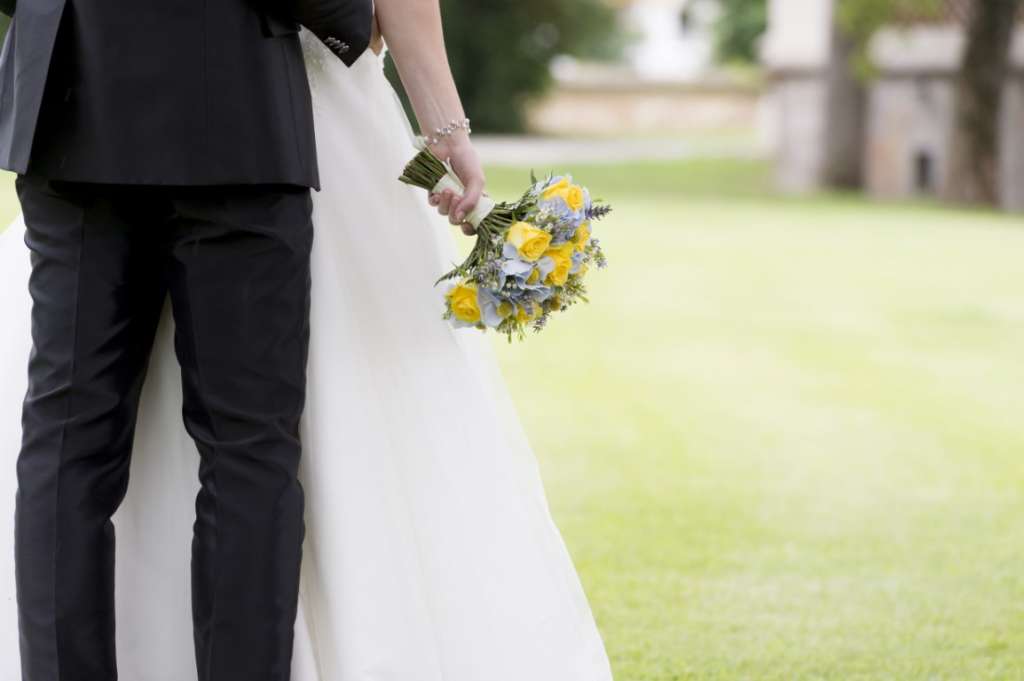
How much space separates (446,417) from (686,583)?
1.24 metres

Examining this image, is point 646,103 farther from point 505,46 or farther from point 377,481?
point 377,481

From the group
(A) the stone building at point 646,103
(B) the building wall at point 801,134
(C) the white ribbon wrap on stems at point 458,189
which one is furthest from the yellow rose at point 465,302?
(A) the stone building at point 646,103

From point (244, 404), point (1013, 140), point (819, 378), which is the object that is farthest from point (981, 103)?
point (244, 404)

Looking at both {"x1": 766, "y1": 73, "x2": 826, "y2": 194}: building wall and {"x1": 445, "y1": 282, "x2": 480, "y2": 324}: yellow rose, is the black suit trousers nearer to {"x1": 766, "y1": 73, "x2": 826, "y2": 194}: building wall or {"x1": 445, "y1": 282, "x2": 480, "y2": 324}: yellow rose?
{"x1": 445, "y1": 282, "x2": 480, "y2": 324}: yellow rose

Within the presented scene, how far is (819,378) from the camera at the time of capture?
626 cm

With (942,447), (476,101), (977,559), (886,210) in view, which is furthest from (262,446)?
(476,101)

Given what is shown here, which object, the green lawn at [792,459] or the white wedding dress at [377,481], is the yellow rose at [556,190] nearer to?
the white wedding dress at [377,481]

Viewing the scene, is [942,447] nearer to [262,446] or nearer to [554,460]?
[554,460]

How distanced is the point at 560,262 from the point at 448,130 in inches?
10.0

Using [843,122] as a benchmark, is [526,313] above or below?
above

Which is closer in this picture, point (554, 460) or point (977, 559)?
point (977, 559)

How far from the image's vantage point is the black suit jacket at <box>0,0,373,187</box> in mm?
1881

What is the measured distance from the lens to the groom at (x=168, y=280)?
189cm

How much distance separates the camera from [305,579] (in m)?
2.31
